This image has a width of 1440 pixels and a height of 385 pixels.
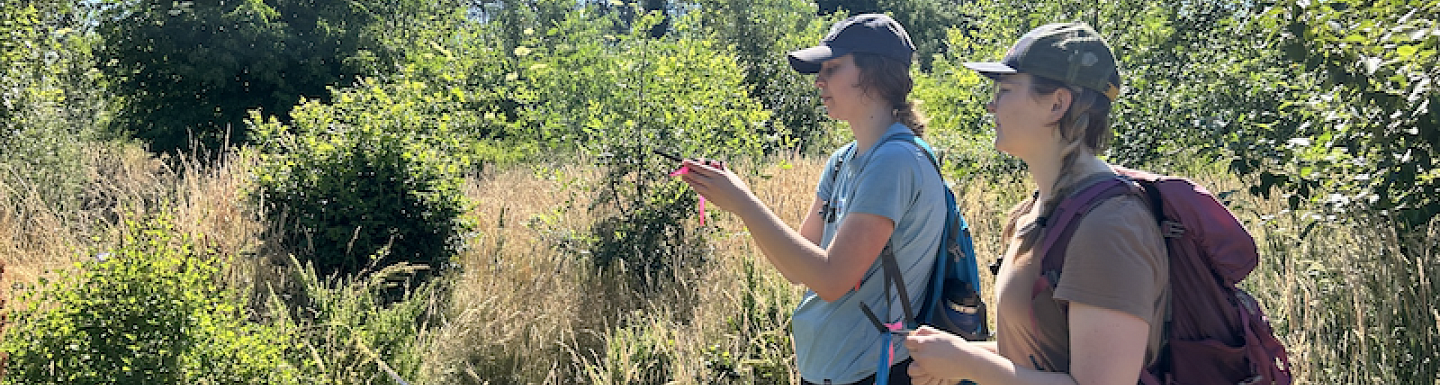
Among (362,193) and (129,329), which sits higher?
(129,329)

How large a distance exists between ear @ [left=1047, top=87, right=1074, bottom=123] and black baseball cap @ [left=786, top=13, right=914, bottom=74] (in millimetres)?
684

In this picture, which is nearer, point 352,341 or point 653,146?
point 352,341

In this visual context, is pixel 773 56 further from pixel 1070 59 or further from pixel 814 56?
pixel 1070 59

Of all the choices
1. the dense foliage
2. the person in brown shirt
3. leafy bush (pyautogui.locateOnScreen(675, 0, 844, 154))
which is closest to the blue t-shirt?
the person in brown shirt

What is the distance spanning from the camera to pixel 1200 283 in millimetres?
1201

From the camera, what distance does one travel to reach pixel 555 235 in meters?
5.23

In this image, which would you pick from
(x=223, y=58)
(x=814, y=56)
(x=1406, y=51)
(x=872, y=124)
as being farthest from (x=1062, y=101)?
(x=223, y=58)

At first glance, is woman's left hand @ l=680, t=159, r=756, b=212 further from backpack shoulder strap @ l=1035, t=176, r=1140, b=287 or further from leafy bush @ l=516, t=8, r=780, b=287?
leafy bush @ l=516, t=8, r=780, b=287

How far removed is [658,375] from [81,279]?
198 cm

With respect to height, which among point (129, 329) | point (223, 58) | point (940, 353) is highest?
point (940, 353)

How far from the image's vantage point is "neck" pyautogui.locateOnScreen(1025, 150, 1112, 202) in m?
1.30

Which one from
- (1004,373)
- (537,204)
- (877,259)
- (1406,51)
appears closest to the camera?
(1004,373)

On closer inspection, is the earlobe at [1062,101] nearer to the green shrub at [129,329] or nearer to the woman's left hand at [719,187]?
the woman's left hand at [719,187]

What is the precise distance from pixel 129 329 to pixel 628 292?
266 cm
